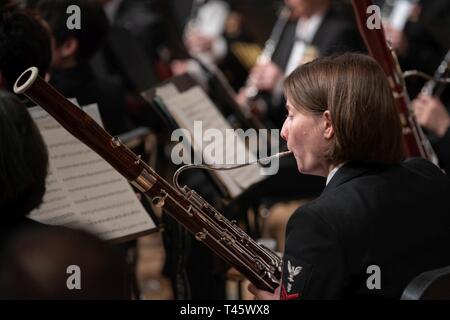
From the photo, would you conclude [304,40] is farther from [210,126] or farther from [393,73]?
[393,73]

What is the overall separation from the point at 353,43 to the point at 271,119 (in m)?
0.53

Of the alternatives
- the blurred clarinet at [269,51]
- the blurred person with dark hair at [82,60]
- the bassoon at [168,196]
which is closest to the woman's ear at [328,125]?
the bassoon at [168,196]

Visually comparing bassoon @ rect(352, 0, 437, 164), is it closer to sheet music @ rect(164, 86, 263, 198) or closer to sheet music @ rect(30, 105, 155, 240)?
sheet music @ rect(164, 86, 263, 198)

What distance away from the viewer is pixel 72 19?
256cm

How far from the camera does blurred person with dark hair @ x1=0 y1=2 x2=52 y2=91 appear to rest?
6.64ft

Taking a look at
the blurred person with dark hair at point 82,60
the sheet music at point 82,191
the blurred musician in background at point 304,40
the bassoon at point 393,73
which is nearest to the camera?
the sheet music at point 82,191

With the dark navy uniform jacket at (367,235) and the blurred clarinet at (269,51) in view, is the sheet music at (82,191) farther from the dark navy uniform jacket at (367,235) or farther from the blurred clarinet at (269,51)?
the blurred clarinet at (269,51)

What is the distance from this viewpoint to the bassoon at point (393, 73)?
6.64ft

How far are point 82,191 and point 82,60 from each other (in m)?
0.85

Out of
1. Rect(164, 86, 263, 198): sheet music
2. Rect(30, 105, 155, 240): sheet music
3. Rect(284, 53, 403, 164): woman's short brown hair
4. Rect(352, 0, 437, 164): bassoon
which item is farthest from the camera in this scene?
Rect(164, 86, 263, 198): sheet music

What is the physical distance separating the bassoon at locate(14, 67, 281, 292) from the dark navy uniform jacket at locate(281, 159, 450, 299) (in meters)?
0.24

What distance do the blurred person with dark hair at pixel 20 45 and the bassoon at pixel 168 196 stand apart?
0.49 meters

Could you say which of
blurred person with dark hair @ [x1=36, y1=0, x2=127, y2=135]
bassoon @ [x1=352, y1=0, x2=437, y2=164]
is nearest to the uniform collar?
bassoon @ [x1=352, y1=0, x2=437, y2=164]

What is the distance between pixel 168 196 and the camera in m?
1.68
